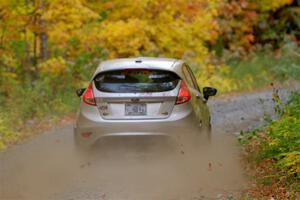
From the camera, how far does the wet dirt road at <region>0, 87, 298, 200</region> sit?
8406mm

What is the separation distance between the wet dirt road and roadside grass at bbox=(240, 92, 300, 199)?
28 cm

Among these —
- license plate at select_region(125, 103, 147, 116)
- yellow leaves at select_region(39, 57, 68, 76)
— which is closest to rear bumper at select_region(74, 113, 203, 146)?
license plate at select_region(125, 103, 147, 116)

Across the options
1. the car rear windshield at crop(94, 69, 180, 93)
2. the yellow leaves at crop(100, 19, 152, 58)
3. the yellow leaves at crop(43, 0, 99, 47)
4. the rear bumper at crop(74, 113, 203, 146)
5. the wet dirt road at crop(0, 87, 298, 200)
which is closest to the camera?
the wet dirt road at crop(0, 87, 298, 200)

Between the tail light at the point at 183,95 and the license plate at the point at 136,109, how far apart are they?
48cm

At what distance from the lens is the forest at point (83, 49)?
53.5ft

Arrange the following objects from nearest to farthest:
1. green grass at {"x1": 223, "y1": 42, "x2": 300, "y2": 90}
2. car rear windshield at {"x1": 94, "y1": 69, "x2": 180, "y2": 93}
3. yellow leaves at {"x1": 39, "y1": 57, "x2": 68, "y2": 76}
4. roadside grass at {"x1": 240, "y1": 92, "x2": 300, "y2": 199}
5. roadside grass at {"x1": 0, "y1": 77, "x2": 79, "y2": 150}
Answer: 1. roadside grass at {"x1": 240, "y1": 92, "x2": 300, "y2": 199}
2. car rear windshield at {"x1": 94, "y1": 69, "x2": 180, "y2": 93}
3. roadside grass at {"x1": 0, "y1": 77, "x2": 79, "y2": 150}
4. yellow leaves at {"x1": 39, "y1": 57, "x2": 68, "y2": 76}
5. green grass at {"x1": 223, "y1": 42, "x2": 300, "y2": 90}

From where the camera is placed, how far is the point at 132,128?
29.3 ft

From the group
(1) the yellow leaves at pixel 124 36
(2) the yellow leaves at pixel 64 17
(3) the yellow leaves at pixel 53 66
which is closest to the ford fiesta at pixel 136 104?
(2) the yellow leaves at pixel 64 17

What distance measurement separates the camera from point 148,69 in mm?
9258

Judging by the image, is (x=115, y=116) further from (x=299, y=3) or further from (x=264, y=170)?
(x=299, y=3)

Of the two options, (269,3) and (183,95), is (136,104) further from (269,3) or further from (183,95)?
(269,3)

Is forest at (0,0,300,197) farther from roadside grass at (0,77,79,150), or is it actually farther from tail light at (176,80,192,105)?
tail light at (176,80,192,105)

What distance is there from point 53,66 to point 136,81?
9426 millimetres

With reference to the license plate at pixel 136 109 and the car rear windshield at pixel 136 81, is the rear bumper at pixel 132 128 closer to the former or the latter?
the license plate at pixel 136 109
